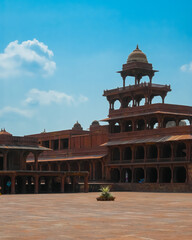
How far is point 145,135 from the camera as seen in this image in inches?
2741

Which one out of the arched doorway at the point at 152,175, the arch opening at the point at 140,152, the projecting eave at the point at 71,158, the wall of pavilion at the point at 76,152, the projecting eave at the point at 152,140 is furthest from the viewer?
the wall of pavilion at the point at 76,152

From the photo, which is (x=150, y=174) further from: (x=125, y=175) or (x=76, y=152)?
(x=76, y=152)

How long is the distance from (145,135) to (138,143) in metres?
2.03

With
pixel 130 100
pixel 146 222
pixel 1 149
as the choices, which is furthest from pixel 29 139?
pixel 146 222

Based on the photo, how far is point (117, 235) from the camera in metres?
16.0

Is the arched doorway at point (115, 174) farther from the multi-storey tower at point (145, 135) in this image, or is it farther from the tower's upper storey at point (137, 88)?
the tower's upper storey at point (137, 88)

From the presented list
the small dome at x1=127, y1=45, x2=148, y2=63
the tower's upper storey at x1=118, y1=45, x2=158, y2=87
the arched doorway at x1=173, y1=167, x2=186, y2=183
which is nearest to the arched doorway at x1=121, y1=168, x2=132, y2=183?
the arched doorway at x1=173, y1=167, x2=186, y2=183

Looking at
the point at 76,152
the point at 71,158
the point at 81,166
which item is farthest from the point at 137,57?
the point at 81,166

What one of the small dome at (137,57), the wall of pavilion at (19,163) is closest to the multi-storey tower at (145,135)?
the small dome at (137,57)

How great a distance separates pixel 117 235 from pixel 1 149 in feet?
148

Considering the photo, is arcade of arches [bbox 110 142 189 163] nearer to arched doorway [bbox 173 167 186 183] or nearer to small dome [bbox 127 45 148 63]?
arched doorway [bbox 173 167 186 183]

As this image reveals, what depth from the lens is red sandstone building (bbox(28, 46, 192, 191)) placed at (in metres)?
64.5

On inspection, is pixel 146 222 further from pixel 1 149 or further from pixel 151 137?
pixel 151 137

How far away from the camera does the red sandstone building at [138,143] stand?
64500mm
